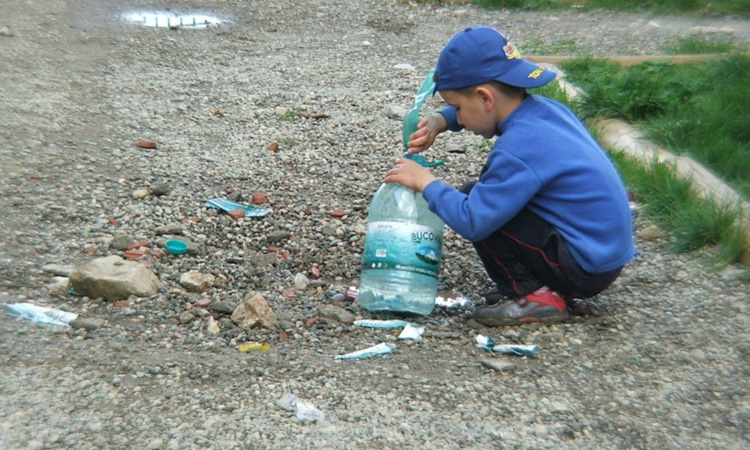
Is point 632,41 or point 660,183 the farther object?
point 632,41

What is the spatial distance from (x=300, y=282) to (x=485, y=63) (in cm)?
132

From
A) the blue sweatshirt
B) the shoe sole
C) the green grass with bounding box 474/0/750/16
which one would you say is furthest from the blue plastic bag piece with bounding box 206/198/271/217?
the green grass with bounding box 474/0/750/16

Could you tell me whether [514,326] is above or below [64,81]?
below

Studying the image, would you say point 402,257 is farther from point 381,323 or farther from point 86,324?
point 86,324

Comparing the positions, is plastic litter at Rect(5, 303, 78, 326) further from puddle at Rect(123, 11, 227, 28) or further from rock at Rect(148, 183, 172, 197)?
puddle at Rect(123, 11, 227, 28)

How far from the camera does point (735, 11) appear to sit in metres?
9.58

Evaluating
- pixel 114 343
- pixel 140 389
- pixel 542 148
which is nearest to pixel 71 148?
pixel 114 343

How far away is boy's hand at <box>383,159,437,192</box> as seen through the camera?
139 inches

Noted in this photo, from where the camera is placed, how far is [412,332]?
3520mm

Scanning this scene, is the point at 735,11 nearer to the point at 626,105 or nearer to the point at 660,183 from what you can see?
the point at 626,105

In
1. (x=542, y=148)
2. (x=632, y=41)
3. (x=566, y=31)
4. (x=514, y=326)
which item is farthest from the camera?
(x=566, y=31)

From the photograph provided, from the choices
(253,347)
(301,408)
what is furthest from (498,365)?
(253,347)

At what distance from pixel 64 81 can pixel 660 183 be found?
4485mm

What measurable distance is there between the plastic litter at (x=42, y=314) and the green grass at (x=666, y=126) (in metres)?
2.69
